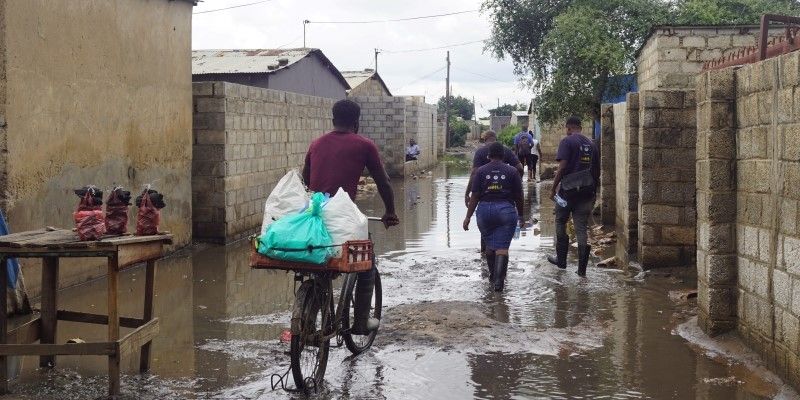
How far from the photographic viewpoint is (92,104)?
10445 millimetres

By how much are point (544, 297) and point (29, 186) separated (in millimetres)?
5171

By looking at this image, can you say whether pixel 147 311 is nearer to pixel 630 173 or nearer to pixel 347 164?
pixel 347 164

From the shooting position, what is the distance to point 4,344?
18.5 feet

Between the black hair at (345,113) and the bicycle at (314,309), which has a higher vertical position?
the black hair at (345,113)

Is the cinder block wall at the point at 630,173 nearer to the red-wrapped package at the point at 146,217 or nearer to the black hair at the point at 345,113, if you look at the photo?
the black hair at the point at 345,113

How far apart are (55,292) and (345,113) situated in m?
2.29

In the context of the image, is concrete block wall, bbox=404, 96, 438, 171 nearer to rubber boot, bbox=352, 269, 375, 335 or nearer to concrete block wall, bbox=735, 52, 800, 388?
concrete block wall, bbox=735, 52, 800, 388

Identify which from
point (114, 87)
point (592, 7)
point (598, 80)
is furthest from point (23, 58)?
point (592, 7)

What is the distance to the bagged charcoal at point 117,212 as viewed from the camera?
590 centimetres

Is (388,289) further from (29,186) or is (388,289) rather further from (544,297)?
(29,186)

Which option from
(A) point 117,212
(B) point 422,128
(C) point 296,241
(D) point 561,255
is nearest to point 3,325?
(A) point 117,212

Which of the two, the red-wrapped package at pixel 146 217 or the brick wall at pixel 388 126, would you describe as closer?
the red-wrapped package at pixel 146 217

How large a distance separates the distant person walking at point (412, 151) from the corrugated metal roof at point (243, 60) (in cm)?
457

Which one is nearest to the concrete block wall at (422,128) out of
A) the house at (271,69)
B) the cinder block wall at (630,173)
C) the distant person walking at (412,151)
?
the distant person walking at (412,151)
